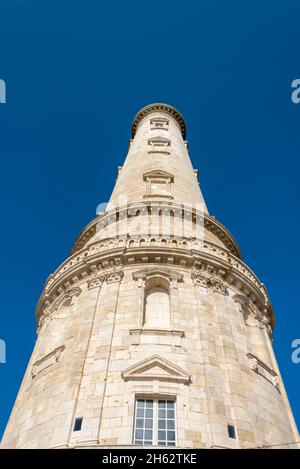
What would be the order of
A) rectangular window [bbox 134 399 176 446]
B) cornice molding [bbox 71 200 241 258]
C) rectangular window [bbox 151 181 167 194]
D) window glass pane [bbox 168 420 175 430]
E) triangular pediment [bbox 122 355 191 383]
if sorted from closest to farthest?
rectangular window [bbox 134 399 176 446] → window glass pane [bbox 168 420 175 430] → triangular pediment [bbox 122 355 191 383] → cornice molding [bbox 71 200 241 258] → rectangular window [bbox 151 181 167 194]

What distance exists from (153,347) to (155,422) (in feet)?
11.0

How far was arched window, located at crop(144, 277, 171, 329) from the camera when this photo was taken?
22.1 meters

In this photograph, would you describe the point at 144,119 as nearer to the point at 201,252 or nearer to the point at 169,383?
the point at 201,252

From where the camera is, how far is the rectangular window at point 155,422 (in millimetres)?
16766

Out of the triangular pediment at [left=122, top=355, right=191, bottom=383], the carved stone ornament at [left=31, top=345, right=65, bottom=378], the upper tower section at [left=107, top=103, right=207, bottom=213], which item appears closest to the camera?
the triangular pediment at [left=122, top=355, right=191, bottom=383]

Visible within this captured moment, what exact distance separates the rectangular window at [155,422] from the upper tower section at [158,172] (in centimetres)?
1461

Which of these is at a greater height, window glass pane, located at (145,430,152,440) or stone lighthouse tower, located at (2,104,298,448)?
stone lighthouse tower, located at (2,104,298,448)

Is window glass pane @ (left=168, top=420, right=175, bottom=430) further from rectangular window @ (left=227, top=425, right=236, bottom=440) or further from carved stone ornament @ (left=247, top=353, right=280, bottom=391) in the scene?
carved stone ornament @ (left=247, top=353, right=280, bottom=391)

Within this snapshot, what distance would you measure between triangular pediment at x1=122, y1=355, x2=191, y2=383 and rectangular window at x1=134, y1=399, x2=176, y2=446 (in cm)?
83

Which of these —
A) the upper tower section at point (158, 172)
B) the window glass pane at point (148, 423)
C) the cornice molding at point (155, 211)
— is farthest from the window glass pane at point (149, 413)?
the upper tower section at point (158, 172)

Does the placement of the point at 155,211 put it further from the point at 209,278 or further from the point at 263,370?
the point at 263,370

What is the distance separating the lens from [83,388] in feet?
61.3

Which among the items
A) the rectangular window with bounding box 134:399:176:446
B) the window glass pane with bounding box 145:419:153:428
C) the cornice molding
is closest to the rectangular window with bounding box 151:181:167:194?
the cornice molding

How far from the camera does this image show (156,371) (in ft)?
61.6
